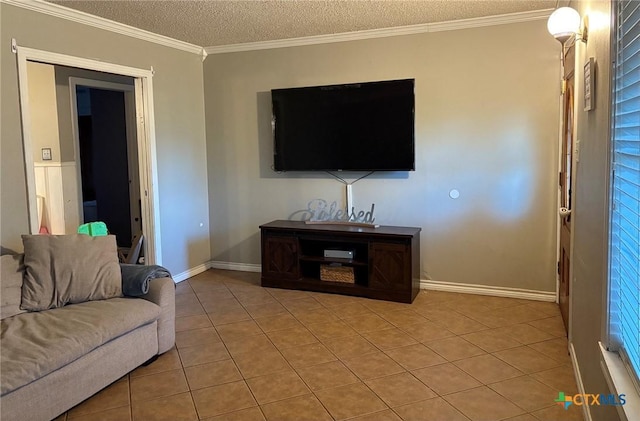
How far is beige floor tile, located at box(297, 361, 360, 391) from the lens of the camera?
2805 mm

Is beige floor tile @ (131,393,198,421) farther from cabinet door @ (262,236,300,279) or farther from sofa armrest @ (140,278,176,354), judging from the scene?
cabinet door @ (262,236,300,279)

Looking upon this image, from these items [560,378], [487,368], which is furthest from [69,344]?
[560,378]

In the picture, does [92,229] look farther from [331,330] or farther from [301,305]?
[331,330]

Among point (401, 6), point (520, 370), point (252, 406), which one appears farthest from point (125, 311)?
point (401, 6)

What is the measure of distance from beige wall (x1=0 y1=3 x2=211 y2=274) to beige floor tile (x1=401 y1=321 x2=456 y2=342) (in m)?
2.66

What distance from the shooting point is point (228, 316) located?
3977 mm

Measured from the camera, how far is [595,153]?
217cm

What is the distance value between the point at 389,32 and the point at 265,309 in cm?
286

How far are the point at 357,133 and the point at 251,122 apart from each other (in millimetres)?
1285

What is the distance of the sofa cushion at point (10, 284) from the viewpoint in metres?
2.81

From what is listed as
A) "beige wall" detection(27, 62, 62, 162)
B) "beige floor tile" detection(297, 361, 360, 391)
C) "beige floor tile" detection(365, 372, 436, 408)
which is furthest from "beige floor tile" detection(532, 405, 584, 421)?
"beige wall" detection(27, 62, 62, 162)

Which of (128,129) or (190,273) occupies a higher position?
(128,129)

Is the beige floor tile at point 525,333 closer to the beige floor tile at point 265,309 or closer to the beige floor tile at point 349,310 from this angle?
the beige floor tile at point 349,310

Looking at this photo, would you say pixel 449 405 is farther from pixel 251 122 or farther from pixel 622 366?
pixel 251 122
